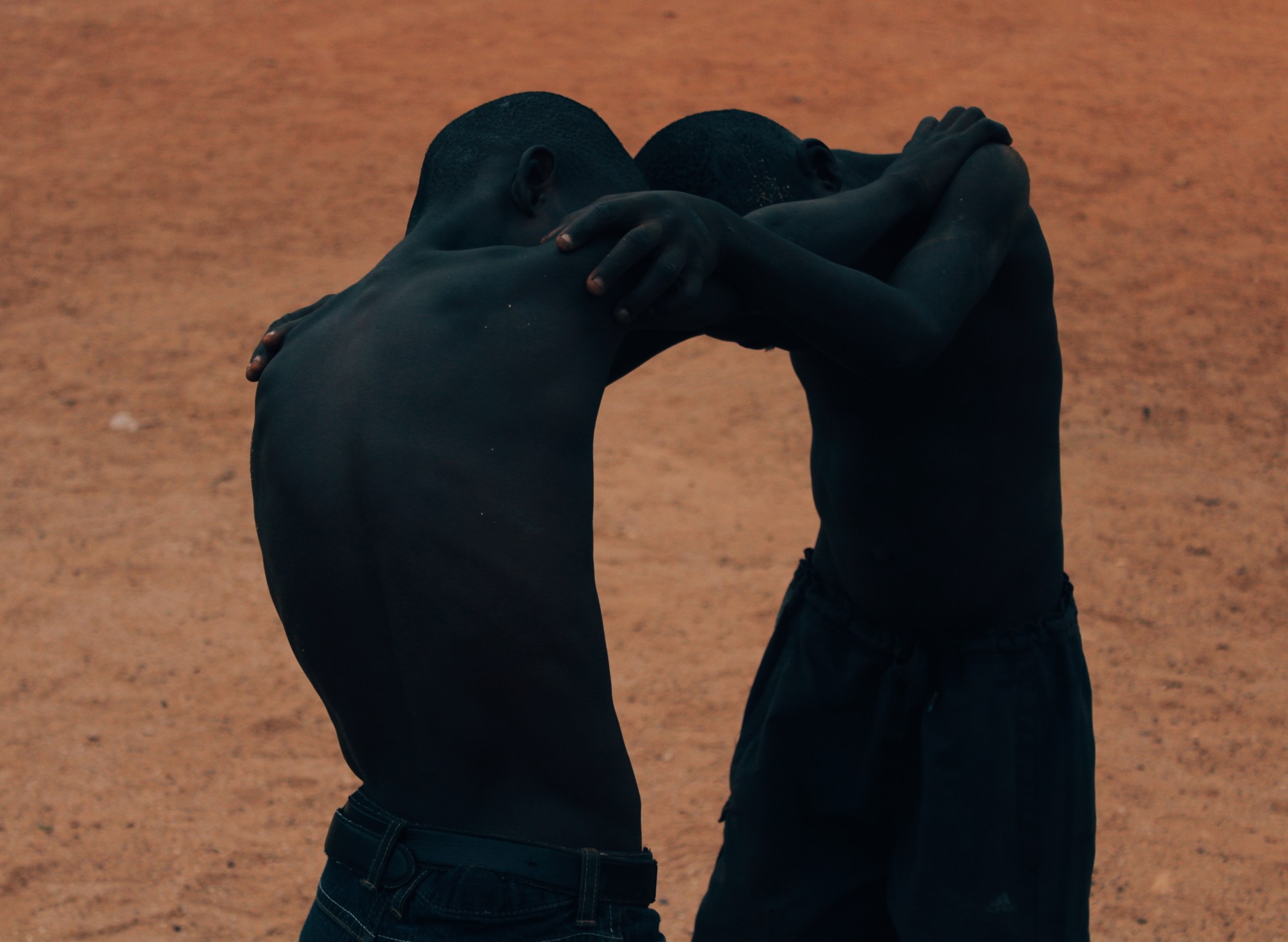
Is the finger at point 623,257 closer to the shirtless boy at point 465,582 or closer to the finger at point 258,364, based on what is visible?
the shirtless boy at point 465,582

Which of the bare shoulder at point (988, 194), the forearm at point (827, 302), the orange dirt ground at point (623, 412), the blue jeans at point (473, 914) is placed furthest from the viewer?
the orange dirt ground at point (623, 412)

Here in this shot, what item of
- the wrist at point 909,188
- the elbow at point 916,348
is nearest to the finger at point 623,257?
the elbow at point 916,348

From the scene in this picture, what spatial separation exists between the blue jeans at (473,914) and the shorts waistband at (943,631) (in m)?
0.91

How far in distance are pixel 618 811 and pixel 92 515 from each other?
147 inches

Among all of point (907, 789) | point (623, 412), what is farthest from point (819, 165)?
point (623, 412)

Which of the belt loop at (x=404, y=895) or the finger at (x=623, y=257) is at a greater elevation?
the finger at (x=623, y=257)

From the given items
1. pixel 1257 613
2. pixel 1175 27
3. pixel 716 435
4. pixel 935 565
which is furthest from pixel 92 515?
pixel 1175 27

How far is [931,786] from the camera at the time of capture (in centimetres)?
213

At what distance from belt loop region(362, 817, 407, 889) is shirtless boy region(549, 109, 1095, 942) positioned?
0.84 m

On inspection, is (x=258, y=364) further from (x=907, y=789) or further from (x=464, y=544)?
(x=907, y=789)

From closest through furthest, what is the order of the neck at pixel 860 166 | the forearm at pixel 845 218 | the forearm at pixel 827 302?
the forearm at pixel 827 302 → the forearm at pixel 845 218 → the neck at pixel 860 166

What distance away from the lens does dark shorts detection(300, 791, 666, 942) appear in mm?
1386

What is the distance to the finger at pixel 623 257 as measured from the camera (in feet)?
4.64

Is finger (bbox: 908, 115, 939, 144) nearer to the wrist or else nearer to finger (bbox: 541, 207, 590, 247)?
the wrist
